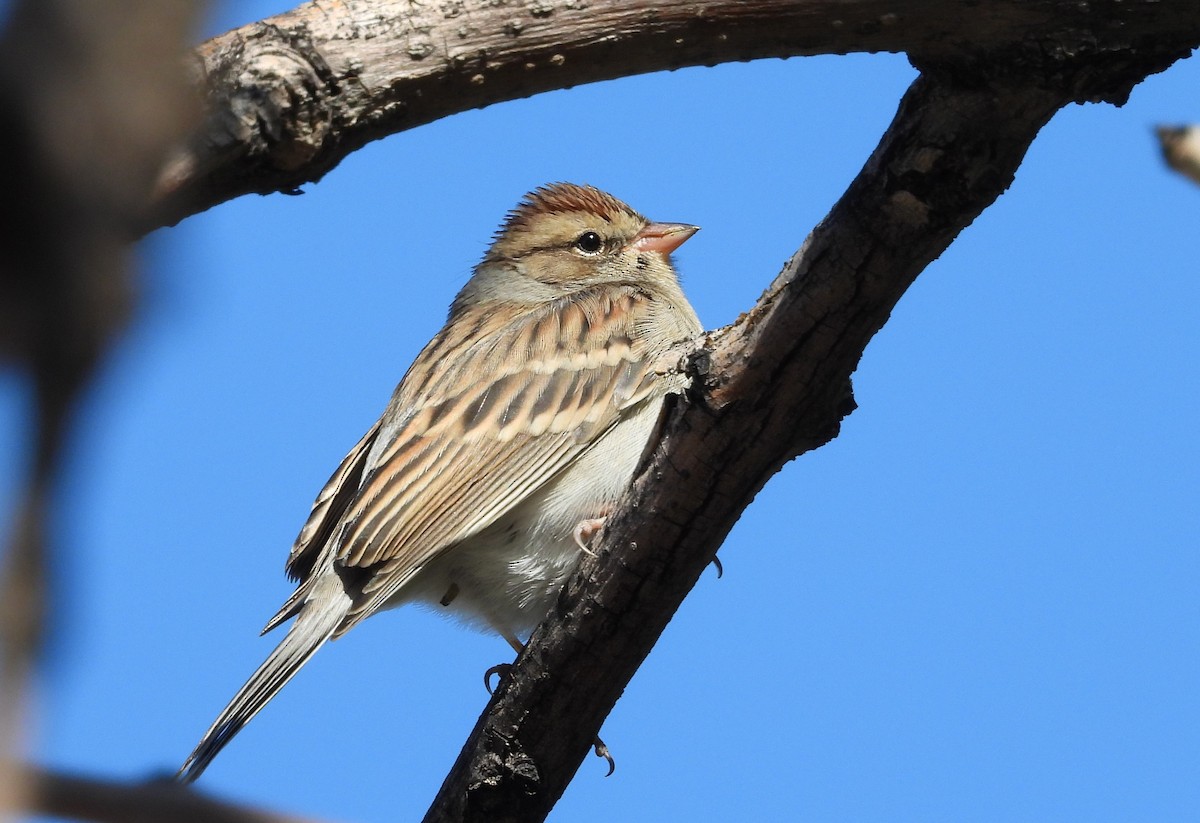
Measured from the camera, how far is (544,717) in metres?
4.28

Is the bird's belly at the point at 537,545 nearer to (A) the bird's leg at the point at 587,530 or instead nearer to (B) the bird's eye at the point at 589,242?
(A) the bird's leg at the point at 587,530

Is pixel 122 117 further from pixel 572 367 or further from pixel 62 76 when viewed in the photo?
pixel 572 367

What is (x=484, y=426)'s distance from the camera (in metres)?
5.60

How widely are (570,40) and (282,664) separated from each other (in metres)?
2.87

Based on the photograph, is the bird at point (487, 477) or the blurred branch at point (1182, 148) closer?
the blurred branch at point (1182, 148)

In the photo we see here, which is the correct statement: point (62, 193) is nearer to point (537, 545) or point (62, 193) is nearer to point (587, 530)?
point (587, 530)

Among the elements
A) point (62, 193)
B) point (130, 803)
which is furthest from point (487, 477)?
point (62, 193)

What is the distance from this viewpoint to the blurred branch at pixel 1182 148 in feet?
6.60

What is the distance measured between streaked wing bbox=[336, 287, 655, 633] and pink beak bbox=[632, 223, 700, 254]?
0.74m

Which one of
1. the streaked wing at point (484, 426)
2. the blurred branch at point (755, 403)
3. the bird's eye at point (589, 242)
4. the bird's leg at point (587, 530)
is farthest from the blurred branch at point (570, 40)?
the bird's eye at point (589, 242)

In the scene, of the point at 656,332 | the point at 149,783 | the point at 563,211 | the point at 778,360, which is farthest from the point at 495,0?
the point at 563,211

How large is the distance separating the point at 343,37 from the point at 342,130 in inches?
8.7

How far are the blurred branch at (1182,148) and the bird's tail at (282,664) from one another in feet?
12.0

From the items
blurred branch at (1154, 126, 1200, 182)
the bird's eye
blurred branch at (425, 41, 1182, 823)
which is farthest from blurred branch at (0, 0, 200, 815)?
the bird's eye
